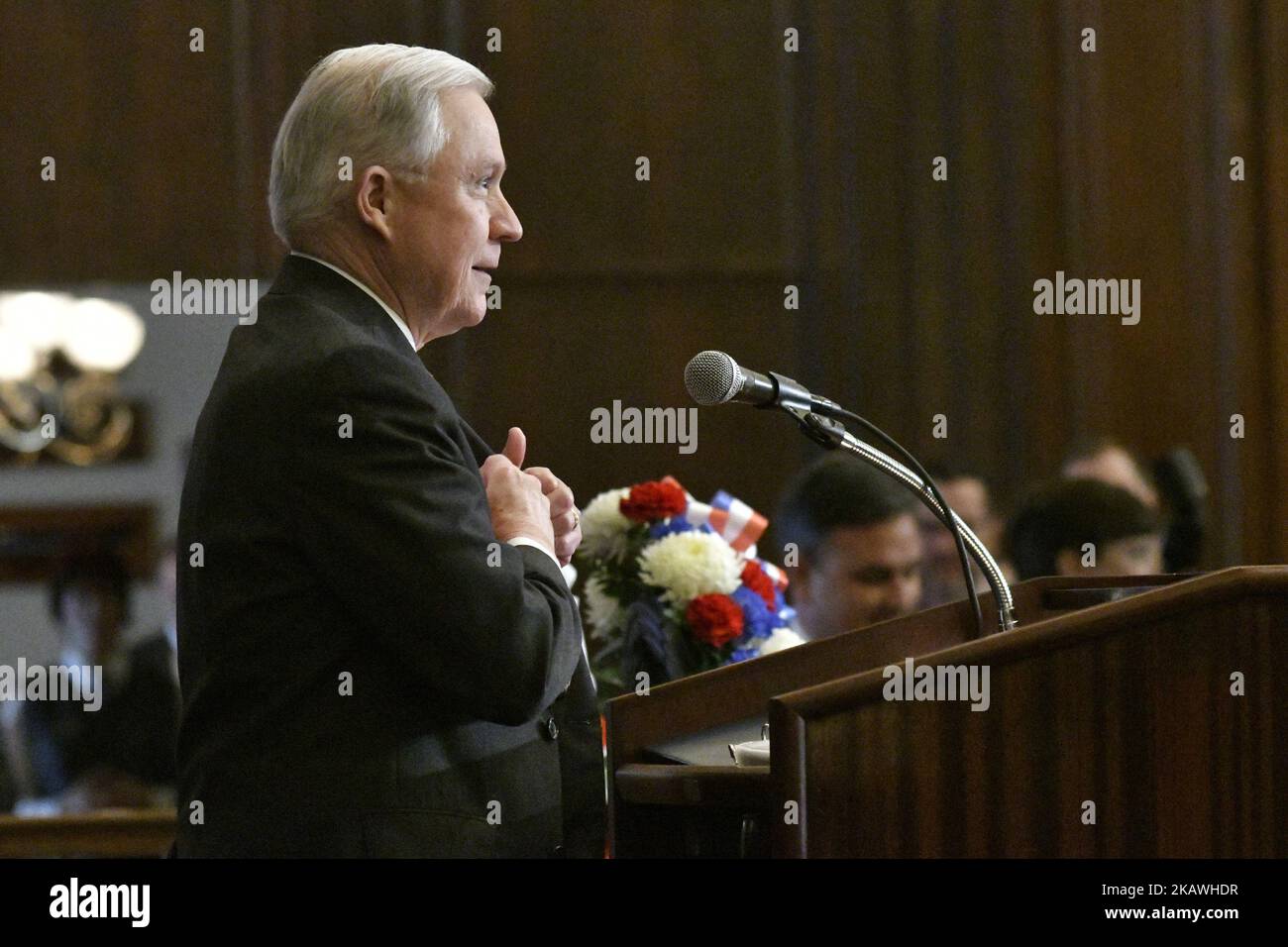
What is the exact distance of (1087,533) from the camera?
156 inches

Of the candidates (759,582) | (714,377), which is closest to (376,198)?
Result: (714,377)

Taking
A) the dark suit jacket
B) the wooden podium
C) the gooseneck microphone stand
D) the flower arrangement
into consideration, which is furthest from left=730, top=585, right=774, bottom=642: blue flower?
the wooden podium

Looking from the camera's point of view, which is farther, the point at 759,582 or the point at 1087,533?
the point at 1087,533

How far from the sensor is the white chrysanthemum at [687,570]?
111 inches

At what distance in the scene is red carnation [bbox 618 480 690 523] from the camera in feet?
9.61

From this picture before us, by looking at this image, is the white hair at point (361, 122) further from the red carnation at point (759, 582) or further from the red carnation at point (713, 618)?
the red carnation at point (759, 582)

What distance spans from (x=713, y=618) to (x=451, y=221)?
3.50 ft

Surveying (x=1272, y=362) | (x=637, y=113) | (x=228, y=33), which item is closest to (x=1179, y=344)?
(x=1272, y=362)

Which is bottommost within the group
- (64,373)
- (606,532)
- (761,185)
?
(606,532)

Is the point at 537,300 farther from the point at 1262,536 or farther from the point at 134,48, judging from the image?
the point at 1262,536

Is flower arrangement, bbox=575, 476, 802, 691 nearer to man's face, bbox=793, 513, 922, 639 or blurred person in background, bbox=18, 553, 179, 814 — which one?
man's face, bbox=793, 513, 922, 639

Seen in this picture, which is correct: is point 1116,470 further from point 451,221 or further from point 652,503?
point 451,221

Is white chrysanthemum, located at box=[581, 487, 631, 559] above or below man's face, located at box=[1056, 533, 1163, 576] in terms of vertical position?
below

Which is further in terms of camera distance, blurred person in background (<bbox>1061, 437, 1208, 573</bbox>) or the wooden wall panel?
Answer: the wooden wall panel
